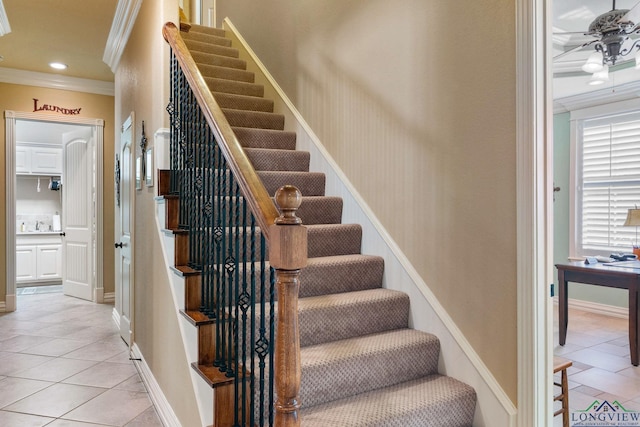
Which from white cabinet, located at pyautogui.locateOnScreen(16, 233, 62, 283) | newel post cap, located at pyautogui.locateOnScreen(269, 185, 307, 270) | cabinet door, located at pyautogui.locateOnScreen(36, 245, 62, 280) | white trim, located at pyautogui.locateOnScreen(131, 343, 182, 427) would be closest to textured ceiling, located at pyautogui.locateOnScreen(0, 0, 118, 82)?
white trim, located at pyautogui.locateOnScreen(131, 343, 182, 427)

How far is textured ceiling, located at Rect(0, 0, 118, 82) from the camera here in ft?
12.7

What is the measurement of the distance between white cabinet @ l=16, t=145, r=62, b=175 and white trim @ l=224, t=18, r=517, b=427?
6899 millimetres

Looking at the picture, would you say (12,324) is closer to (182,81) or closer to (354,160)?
(182,81)

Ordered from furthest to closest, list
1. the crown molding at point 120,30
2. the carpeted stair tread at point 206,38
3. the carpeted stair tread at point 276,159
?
the carpeted stair tread at point 206,38 → the crown molding at point 120,30 → the carpeted stair tread at point 276,159

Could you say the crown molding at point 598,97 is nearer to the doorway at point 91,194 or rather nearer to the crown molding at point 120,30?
the crown molding at point 120,30

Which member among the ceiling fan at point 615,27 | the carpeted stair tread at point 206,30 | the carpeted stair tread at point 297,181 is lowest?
Answer: the carpeted stair tread at point 297,181

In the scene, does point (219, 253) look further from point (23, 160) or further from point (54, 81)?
point (23, 160)

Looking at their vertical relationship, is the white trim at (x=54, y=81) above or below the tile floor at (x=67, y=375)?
above

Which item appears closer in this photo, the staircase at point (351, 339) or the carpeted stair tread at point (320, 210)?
the staircase at point (351, 339)

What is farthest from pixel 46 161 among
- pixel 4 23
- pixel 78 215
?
pixel 4 23

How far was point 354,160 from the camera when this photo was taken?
9.71 feet

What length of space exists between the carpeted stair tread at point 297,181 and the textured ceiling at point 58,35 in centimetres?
234

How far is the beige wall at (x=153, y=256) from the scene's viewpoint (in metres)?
2.43

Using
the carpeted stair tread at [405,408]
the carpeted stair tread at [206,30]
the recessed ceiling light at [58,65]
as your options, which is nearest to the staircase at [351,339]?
the carpeted stair tread at [405,408]
